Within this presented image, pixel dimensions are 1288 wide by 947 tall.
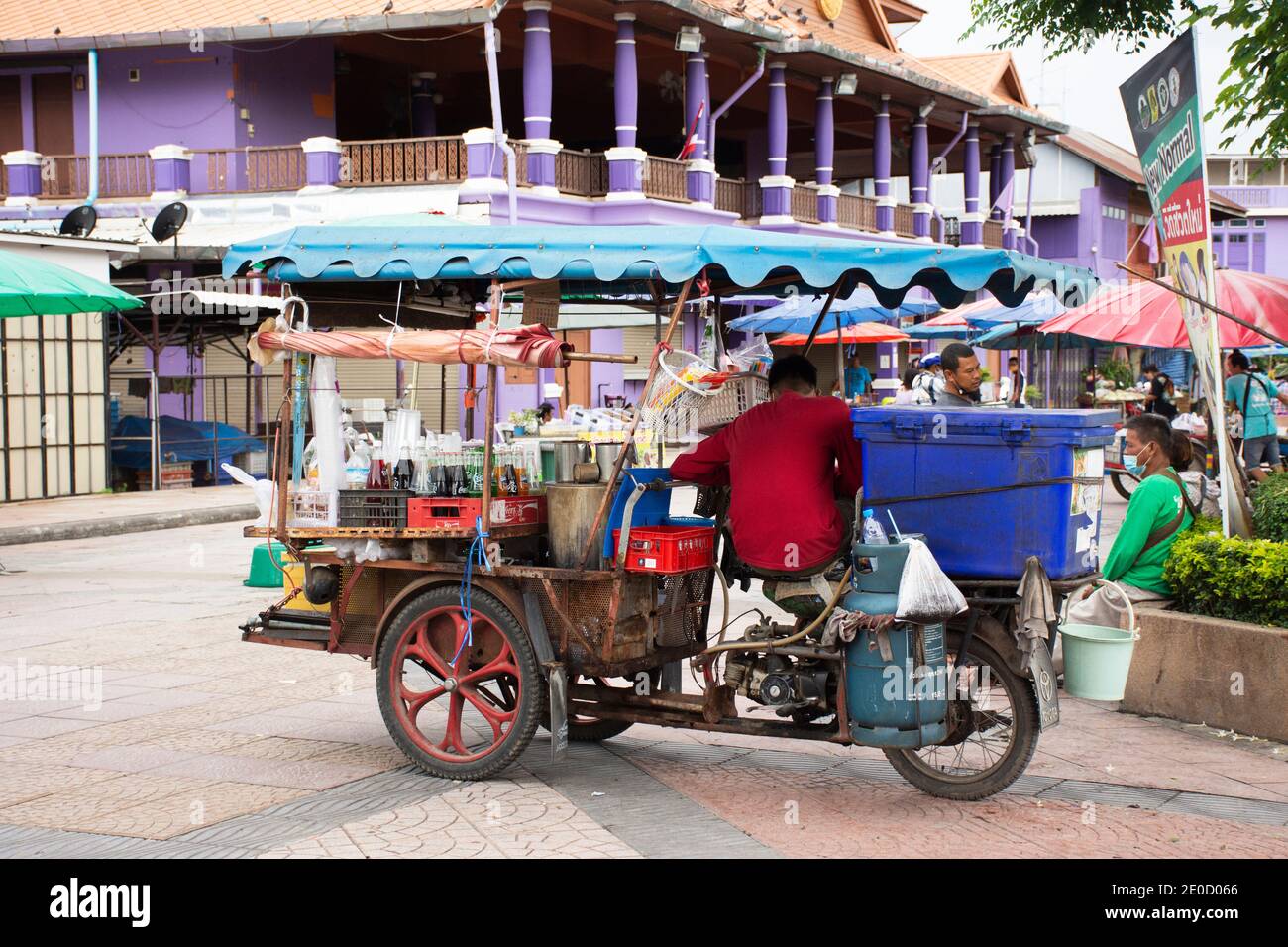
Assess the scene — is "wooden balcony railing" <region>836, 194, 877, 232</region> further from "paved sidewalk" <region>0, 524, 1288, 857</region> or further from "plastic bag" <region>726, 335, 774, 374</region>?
"plastic bag" <region>726, 335, 774, 374</region>

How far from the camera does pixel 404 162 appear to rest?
21.9m

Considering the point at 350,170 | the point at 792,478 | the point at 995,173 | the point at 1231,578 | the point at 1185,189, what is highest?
the point at 995,173

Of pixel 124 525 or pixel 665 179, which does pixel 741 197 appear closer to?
pixel 665 179

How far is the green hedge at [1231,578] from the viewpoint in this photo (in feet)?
22.8

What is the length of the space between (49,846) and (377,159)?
18108 mm

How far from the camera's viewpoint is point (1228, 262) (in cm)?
6247

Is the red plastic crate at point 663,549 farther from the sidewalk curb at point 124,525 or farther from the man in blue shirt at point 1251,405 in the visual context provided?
the sidewalk curb at point 124,525

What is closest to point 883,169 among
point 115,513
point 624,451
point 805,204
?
point 805,204

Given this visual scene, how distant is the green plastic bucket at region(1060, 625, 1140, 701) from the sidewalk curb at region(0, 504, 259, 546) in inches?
482

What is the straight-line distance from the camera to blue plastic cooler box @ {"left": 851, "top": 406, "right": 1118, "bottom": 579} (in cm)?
527

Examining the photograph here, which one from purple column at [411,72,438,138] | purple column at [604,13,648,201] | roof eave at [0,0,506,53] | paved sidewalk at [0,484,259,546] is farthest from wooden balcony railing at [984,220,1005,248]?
paved sidewalk at [0,484,259,546]

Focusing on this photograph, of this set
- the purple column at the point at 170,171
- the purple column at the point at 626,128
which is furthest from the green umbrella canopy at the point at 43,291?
the purple column at the point at 626,128

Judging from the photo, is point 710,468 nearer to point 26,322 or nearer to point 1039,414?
point 1039,414

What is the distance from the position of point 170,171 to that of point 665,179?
816 centimetres
